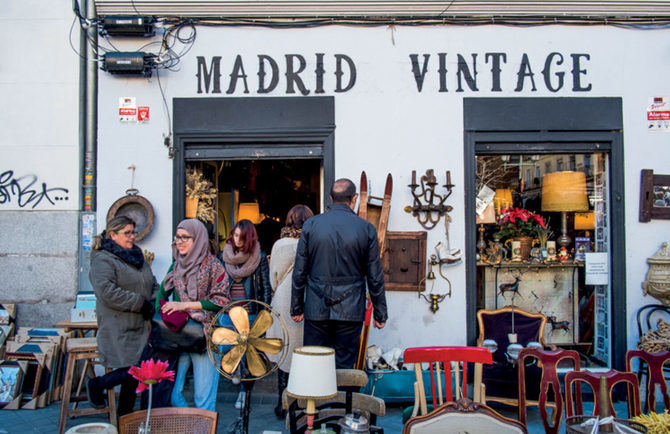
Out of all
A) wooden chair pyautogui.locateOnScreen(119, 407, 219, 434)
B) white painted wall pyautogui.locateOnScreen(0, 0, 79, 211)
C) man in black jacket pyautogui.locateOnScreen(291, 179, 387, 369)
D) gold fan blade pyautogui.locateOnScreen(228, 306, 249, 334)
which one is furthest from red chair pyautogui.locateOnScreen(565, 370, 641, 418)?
white painted wall pyautogui.locateOnScreen(0, 0, 79, 211)

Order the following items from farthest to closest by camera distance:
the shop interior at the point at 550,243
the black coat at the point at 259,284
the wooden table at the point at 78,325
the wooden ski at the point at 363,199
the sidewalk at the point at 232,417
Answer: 1. the shop interior at the point at 550,243
2. the wooden ski at the point at 363,199
3. the wooden table at the point at 78,325
4. the black coat at the point at 259,284
5. the sidewalk at the point at 232,417

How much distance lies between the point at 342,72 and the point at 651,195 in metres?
3.55

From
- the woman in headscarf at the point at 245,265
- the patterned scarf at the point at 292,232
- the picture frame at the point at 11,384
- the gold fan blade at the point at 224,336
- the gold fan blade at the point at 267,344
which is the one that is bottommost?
the picture frame at the point at 11,384

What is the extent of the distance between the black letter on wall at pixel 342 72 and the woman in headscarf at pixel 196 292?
236 cm

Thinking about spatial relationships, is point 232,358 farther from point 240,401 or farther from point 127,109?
point 127,109

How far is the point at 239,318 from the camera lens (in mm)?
3107

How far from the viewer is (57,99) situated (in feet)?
18.2

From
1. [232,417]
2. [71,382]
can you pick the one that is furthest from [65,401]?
[232,417]

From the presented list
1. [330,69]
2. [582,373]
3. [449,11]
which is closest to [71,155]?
[330,69]

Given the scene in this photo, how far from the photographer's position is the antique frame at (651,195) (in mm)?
5523

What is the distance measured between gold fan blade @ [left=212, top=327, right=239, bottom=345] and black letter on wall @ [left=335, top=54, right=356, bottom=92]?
3.23 m

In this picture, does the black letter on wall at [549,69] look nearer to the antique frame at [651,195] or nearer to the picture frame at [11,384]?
the antique frame at [651,195]

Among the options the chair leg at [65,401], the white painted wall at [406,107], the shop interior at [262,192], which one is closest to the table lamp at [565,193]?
the white painted wall at [406,107]

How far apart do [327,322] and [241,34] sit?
10.7ft
